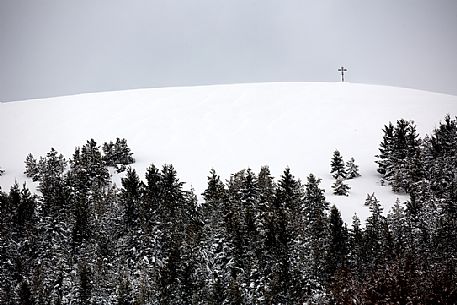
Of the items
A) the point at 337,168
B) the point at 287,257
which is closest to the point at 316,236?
the point at 287,257

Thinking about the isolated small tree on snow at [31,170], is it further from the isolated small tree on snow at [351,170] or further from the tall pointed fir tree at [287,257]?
the isolated small tree on snow at [351,170]

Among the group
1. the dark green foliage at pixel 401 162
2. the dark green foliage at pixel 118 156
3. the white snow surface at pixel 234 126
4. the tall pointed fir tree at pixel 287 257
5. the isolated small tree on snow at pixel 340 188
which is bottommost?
the tall pointed fir tree at pixel 287 257

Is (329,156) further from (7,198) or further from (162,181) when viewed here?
(7,198)

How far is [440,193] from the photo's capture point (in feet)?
145

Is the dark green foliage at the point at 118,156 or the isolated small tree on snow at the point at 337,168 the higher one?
the dark green foliage at the point at 118,156

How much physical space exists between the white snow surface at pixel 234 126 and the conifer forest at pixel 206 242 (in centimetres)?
714

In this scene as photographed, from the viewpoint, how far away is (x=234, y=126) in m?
80.0

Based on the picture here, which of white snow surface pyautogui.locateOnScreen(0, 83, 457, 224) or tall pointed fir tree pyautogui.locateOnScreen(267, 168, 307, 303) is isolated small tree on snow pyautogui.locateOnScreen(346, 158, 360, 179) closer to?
white snow surface pyautogui.locateOnScreen(0, 83, 457, 224)

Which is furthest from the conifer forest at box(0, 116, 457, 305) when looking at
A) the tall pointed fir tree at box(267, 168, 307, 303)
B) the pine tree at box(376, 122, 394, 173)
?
the pine tree at box(376, 122, 394, 173)

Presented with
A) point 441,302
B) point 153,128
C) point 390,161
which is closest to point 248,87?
point 153,128

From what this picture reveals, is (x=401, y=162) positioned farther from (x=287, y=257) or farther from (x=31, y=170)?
(x=31, y=170)

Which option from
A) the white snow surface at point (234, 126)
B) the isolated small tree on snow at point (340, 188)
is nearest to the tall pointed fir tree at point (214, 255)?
the white snow surface at point (234, 126)

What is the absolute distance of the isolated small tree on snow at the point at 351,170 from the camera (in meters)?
57.0

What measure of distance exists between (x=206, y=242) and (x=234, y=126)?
44.5m
